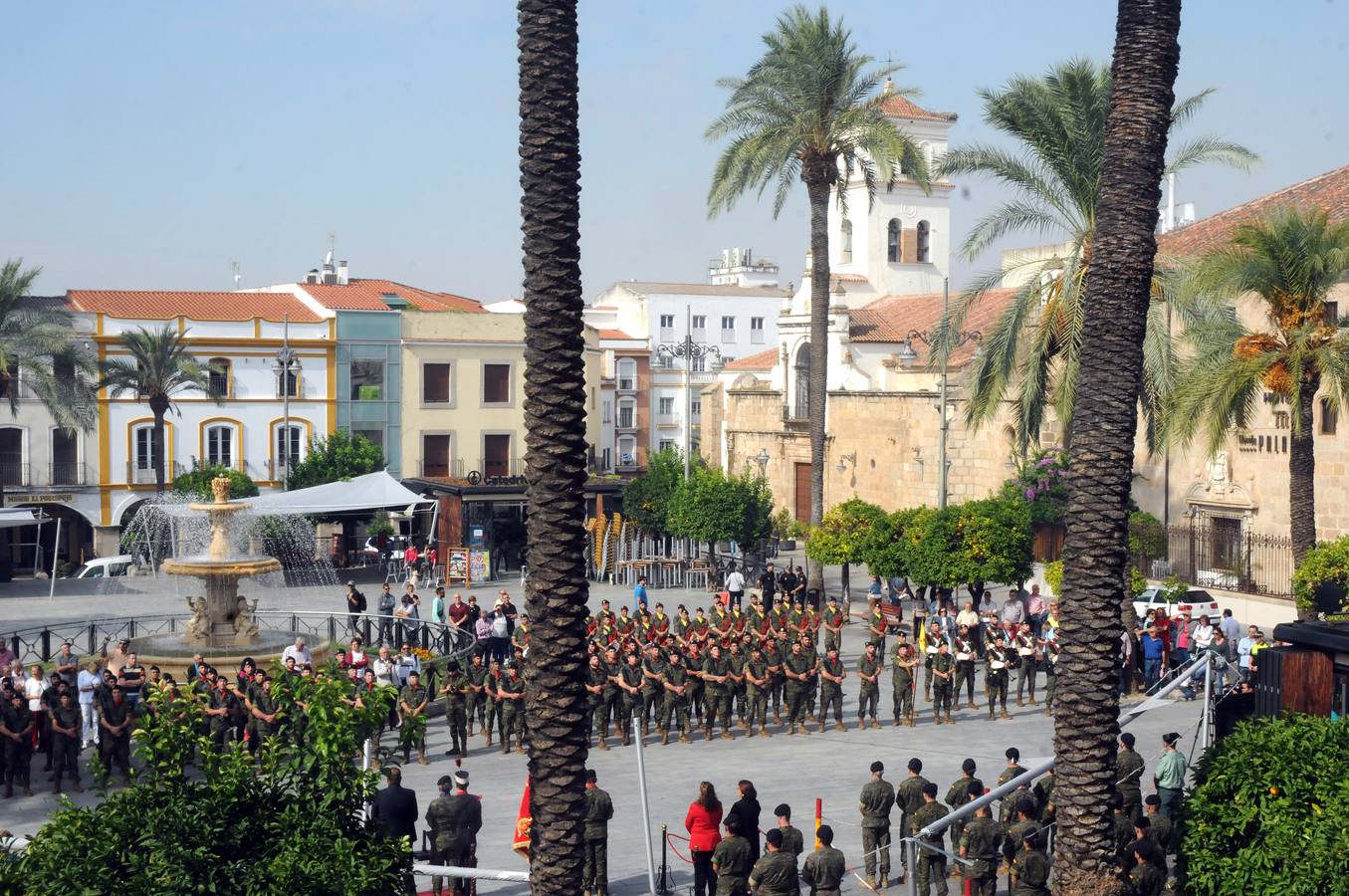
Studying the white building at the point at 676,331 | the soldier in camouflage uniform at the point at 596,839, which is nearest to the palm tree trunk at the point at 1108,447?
the soldier in camouflage uniform at the point at 596,839

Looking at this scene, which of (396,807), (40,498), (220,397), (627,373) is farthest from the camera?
(627,373)

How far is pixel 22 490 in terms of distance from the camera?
4575cm

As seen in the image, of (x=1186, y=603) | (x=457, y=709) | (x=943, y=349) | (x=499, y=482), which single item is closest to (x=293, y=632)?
(x=457, y=709)

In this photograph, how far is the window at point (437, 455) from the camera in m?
53.0

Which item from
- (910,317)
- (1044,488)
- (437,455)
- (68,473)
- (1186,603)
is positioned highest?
(910,317)

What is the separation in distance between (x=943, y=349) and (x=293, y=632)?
14608mm

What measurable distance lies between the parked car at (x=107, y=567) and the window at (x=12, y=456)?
18.1 ft

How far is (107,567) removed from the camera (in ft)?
129

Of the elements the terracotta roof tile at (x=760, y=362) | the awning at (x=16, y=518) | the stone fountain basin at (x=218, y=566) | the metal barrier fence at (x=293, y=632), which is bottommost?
the metal barrier fence at (x=293, y=632)

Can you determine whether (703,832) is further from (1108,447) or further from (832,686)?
(832,686)

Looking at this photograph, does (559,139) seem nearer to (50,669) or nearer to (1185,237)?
(50,669)

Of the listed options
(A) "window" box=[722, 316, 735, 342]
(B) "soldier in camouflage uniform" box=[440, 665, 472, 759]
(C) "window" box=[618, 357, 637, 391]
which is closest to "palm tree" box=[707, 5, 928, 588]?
(B) "soldier in camouflage uniform" box=[440, 665, 472, 759]

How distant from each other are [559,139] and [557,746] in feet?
12.2

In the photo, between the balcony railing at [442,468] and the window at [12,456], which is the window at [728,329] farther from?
the window at [12,456]
